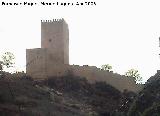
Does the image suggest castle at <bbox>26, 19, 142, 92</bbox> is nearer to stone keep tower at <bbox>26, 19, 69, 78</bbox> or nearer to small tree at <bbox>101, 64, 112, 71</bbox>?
stone keep tower at <bbox>26, 19, 69, 78</bbox>

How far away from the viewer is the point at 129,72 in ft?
216

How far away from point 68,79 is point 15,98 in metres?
8.63

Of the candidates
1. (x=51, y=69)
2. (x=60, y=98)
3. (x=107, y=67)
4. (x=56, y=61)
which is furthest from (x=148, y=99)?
(x=107, y=67)

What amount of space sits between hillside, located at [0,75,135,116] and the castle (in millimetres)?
797

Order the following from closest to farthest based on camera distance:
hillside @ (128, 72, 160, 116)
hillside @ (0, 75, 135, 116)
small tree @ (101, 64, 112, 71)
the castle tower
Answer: hillside @ (128, 72, 160, 116) < hillside @ (0, 75, 135, 116) < the castle tower < small tree @ (101, 64, 112, 71)

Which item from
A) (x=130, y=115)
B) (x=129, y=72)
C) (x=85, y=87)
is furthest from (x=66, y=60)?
(x=129, y=72)

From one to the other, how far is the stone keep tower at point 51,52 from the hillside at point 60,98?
1.00m

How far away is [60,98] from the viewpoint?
32.9 m

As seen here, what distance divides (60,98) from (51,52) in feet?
25.8

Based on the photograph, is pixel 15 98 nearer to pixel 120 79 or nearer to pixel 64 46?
pixel 64 46

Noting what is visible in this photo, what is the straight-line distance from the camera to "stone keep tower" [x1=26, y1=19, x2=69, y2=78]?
3831 cm

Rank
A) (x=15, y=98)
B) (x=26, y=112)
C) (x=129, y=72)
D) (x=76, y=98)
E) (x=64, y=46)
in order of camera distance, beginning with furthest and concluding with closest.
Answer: (x=129, y=72), (x=64, y=46), (x=76, y=98), (x=15, y=98), (x=26, y=112)

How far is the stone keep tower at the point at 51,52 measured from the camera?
38.3m

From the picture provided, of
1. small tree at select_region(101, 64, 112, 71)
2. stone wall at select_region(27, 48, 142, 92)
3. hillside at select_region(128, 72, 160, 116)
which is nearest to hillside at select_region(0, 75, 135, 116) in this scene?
stone wall at select_region(27, 48, 142, 92)
